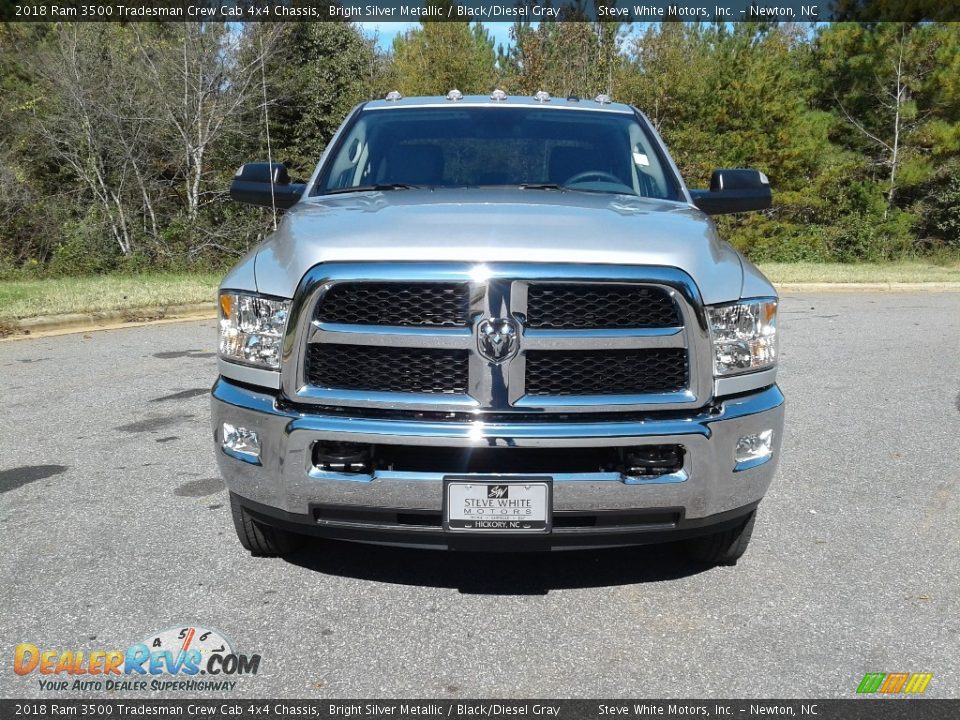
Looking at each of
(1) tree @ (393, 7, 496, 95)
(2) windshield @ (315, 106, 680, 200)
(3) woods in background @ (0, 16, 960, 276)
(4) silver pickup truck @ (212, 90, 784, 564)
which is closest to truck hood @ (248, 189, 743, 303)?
(4) silver pickup truck @ (212, 90, 784, 564)

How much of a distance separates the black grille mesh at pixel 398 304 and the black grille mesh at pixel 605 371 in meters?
0.31

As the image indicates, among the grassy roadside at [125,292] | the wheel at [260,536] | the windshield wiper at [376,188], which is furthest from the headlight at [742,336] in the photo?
the grassy roadside at [125,292]

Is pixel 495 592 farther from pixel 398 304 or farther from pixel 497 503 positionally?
pixel 398 304

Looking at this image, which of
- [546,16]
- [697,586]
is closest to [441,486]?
[697,586]

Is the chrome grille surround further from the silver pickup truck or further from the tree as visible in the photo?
the tree

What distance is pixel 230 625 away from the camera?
3.41m

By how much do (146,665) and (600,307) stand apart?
188 cm

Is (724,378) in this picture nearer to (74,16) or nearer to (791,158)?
(74,16)

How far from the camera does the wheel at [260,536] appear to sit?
389cm

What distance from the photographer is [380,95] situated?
33188 mm

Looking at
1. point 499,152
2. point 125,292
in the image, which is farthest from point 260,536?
point 125,292

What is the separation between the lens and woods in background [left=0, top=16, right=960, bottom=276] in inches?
904

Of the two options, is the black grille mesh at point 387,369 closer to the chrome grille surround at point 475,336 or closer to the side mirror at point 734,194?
the chrome grille surround at point 475,336

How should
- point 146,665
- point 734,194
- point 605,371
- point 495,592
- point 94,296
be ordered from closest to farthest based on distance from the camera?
point 146,665 < point 605,371 < point 495,592 < point 734,194 < point 94,296
